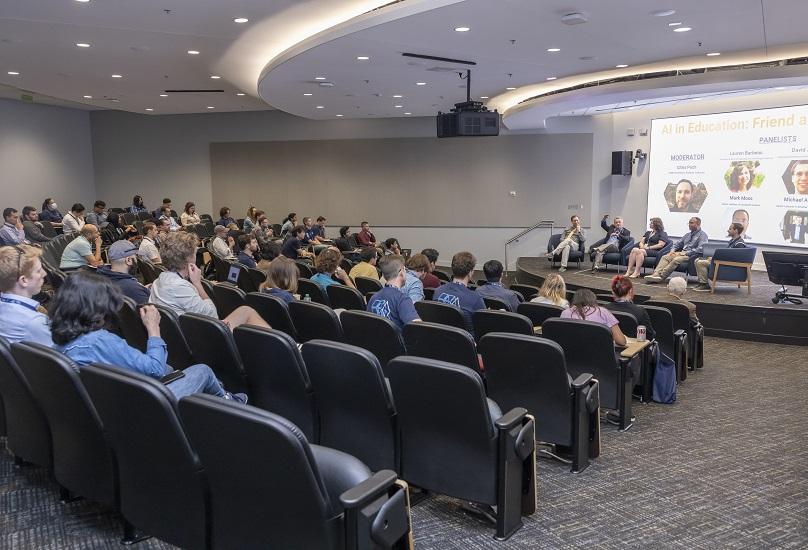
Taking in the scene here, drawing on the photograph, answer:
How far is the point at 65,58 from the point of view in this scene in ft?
30.0

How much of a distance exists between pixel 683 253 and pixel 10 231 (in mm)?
11363

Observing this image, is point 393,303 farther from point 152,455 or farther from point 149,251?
point 149,251

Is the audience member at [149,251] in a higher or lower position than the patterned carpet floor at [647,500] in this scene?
higher

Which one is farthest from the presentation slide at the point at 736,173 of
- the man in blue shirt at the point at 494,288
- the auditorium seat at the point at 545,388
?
the auditorium seat at the point at 545,388

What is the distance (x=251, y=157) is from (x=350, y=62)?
10013mm

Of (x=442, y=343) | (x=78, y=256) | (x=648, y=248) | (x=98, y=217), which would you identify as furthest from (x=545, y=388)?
(x=98, y=217)

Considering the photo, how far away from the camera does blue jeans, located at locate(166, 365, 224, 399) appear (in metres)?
2.78

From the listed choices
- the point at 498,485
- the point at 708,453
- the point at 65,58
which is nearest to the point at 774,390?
the point at 708,453

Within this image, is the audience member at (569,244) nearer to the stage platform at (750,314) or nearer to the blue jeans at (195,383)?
the stage platform at (750,314)

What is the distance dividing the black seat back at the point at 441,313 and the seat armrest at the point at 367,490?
8.91ft

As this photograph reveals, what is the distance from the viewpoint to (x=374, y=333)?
13.6ft

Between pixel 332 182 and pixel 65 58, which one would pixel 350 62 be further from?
pixel 332 182

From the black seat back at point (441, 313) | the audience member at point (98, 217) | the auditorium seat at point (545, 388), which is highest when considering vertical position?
the audience member at point (98, 217)

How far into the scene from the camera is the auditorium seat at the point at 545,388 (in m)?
3.44
